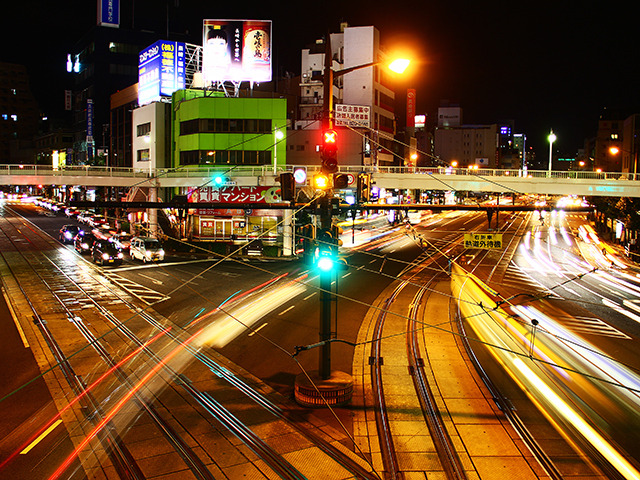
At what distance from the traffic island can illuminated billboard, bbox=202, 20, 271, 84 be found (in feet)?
159

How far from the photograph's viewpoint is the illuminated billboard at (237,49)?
56.5 meters

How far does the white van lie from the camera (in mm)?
38375

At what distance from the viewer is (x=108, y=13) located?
107 metres

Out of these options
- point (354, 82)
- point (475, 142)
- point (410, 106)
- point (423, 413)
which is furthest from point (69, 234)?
point (475, 142)

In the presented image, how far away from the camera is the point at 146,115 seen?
64.2 meters

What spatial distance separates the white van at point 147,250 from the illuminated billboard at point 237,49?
2543 cm

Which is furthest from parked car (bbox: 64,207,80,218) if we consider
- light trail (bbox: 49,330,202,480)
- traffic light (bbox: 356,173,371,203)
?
traffic light (bbox: 356,173,371,203)

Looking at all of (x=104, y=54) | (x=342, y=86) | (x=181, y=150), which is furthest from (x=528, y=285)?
(x=104, y=54)

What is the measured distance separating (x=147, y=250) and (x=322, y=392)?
2829cm

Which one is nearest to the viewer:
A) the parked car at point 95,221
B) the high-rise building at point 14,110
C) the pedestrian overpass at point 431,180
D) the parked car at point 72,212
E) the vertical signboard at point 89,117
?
the pedestrian overpass at point 431,180

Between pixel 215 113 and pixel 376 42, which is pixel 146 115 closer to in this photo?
pixel 215 113

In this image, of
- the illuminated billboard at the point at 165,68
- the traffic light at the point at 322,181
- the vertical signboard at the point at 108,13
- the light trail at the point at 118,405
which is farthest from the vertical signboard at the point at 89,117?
the traffic light at the point at 322,181

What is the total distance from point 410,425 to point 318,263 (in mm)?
4659

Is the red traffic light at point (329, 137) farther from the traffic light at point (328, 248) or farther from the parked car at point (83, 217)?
the parked car at point (83, 217)
